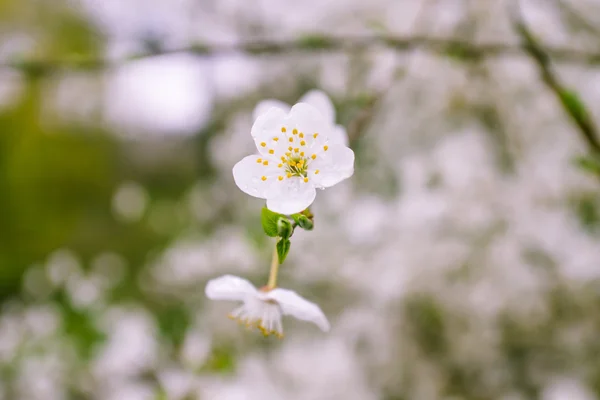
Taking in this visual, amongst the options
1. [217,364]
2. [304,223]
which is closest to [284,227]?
[304,223]

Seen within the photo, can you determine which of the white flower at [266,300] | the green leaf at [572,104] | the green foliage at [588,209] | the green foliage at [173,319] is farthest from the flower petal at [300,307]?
the green foliage at [173,319]

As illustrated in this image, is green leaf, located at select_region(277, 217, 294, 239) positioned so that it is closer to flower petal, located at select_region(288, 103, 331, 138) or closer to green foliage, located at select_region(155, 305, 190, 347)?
flower petal, located at select_region(288, 103, 331, 138)

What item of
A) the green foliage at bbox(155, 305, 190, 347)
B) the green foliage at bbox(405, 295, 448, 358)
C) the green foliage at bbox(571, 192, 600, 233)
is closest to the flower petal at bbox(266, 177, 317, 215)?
the green foliage at bbox(405, 295, 448, 358)

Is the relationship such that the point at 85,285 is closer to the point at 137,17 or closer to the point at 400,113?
the point at 137,17

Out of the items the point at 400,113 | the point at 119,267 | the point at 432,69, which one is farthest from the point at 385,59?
the point at 119,267

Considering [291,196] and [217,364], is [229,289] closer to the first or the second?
[291,196]
